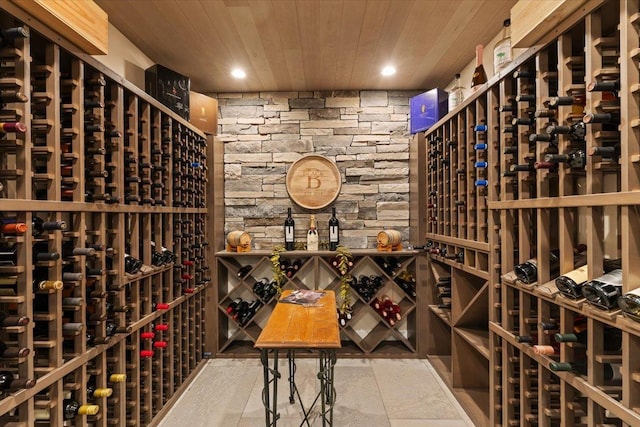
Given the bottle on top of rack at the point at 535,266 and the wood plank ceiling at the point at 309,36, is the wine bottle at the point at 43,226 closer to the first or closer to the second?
the wood plank ceiling at the point at 309,36

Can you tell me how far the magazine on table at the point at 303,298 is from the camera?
2.67 meters

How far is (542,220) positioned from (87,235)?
6.99 ft

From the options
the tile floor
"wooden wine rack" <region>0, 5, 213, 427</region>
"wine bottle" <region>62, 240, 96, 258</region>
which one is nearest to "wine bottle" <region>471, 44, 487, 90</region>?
"wooden wine rack" <region>0, 5, 213, 427</region>

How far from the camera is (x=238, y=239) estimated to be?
370 cm

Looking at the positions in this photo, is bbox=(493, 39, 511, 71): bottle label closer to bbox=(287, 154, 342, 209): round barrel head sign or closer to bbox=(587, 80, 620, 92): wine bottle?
bbox=(587, 80, 620, 92): wine bottle

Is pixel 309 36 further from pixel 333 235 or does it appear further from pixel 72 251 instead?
pixel 72 251

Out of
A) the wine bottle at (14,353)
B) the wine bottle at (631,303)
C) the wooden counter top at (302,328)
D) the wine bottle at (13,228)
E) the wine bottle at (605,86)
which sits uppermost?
the wine bottle at (605,86)

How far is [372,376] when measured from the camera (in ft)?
10.8

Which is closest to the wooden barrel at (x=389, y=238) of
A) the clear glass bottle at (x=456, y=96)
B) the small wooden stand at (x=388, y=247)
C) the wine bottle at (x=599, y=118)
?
the small wooden stand at (x=388, y=247)

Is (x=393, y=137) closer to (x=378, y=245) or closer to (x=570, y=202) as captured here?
(x=378, y=245)

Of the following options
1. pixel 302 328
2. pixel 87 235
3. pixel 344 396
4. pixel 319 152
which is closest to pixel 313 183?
pixel 319 152

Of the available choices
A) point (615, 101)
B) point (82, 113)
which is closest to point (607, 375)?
point (615, 101)

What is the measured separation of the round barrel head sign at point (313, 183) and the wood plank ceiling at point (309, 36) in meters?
0.82

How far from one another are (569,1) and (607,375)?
1.39 meters
